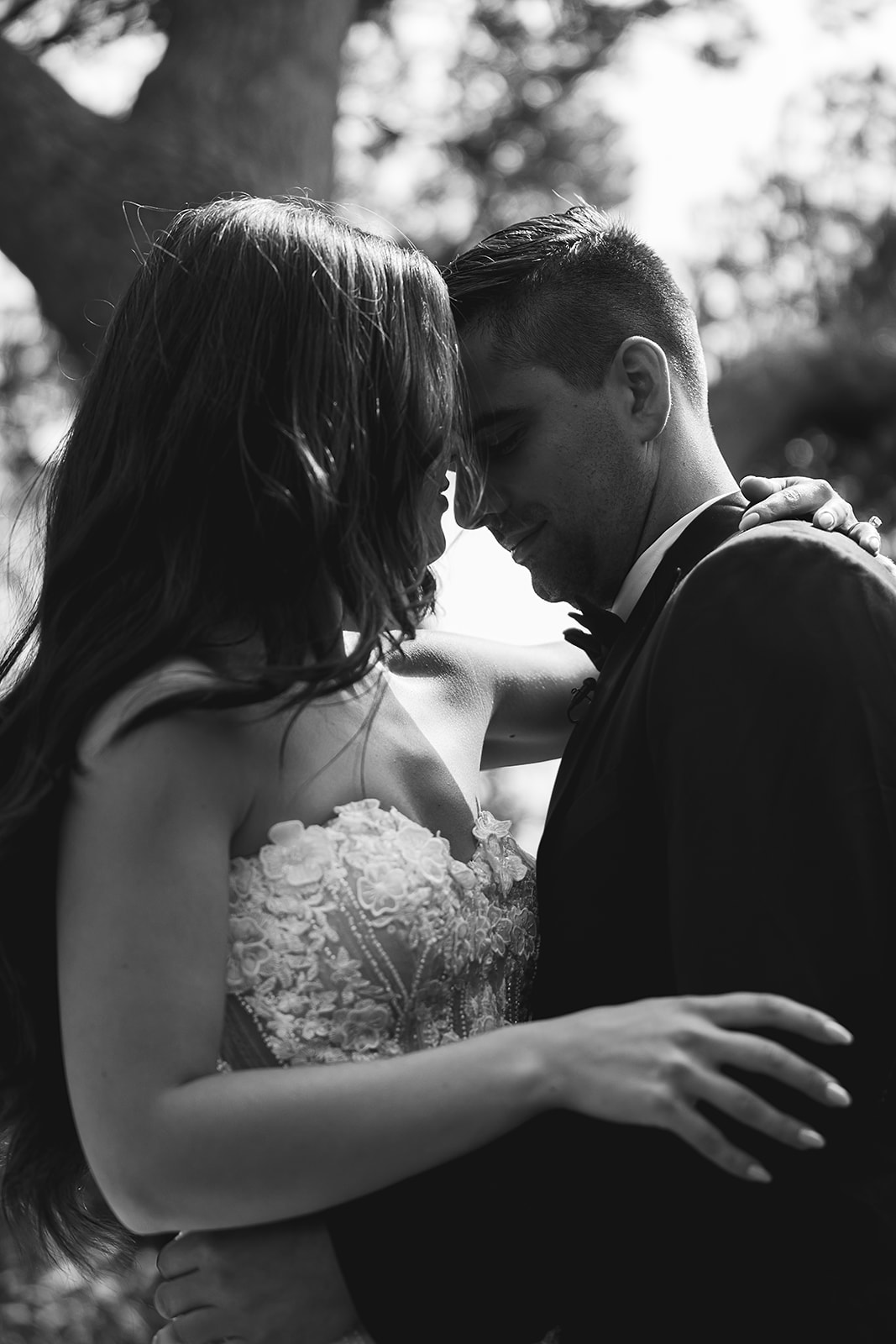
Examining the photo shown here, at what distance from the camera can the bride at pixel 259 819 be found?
79.7 inches

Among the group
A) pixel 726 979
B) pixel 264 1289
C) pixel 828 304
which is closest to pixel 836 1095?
pixel 726 979

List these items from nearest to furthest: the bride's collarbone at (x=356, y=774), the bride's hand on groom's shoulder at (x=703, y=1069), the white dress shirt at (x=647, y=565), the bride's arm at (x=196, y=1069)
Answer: the bride's hand on groom's shoulder at (x=703, y=1069) → the bride's arm at (x=196, y=1069) → the bride's collarbone at (x=356, y=774) → the white dress shirt at (x=647, y=565)

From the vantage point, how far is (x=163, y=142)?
236 inches

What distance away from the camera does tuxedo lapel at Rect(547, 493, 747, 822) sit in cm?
267

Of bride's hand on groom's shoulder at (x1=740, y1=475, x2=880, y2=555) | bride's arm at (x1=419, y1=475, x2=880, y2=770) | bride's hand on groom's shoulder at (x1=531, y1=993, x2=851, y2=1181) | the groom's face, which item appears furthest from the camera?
bride's arm at (x1=419, y1=475, x2=880, y2=770)

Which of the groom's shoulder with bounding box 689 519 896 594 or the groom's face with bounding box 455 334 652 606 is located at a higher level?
the groom's shoulder with bounding box 689 519 896 594

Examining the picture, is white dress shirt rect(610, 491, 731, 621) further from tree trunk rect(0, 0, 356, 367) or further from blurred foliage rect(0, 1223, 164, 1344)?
blurred foliage rect(0, 1223, 164, 1344)

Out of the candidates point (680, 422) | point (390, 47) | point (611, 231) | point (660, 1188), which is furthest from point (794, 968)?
point (390, 47)

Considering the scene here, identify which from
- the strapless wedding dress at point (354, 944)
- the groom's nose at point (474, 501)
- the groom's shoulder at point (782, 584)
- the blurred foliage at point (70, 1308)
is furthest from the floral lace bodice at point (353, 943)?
the blurred foliage at point (70, 1308)

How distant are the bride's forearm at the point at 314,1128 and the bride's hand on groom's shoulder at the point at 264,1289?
26cm

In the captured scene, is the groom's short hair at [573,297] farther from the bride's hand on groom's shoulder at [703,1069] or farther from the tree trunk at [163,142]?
the tree trunk at [163,142]

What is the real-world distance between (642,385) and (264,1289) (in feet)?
6.06

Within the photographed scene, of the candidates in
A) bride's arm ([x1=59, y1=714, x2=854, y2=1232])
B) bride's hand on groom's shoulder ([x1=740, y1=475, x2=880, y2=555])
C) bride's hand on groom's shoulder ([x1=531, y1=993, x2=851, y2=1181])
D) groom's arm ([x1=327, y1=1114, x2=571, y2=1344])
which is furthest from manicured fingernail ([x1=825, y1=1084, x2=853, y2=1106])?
bride's hand on groom's shoulder ([x1=740, y1=475, x2=880, y2=555])

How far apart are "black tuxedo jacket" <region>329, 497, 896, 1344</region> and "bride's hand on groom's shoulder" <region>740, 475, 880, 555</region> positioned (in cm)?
15
